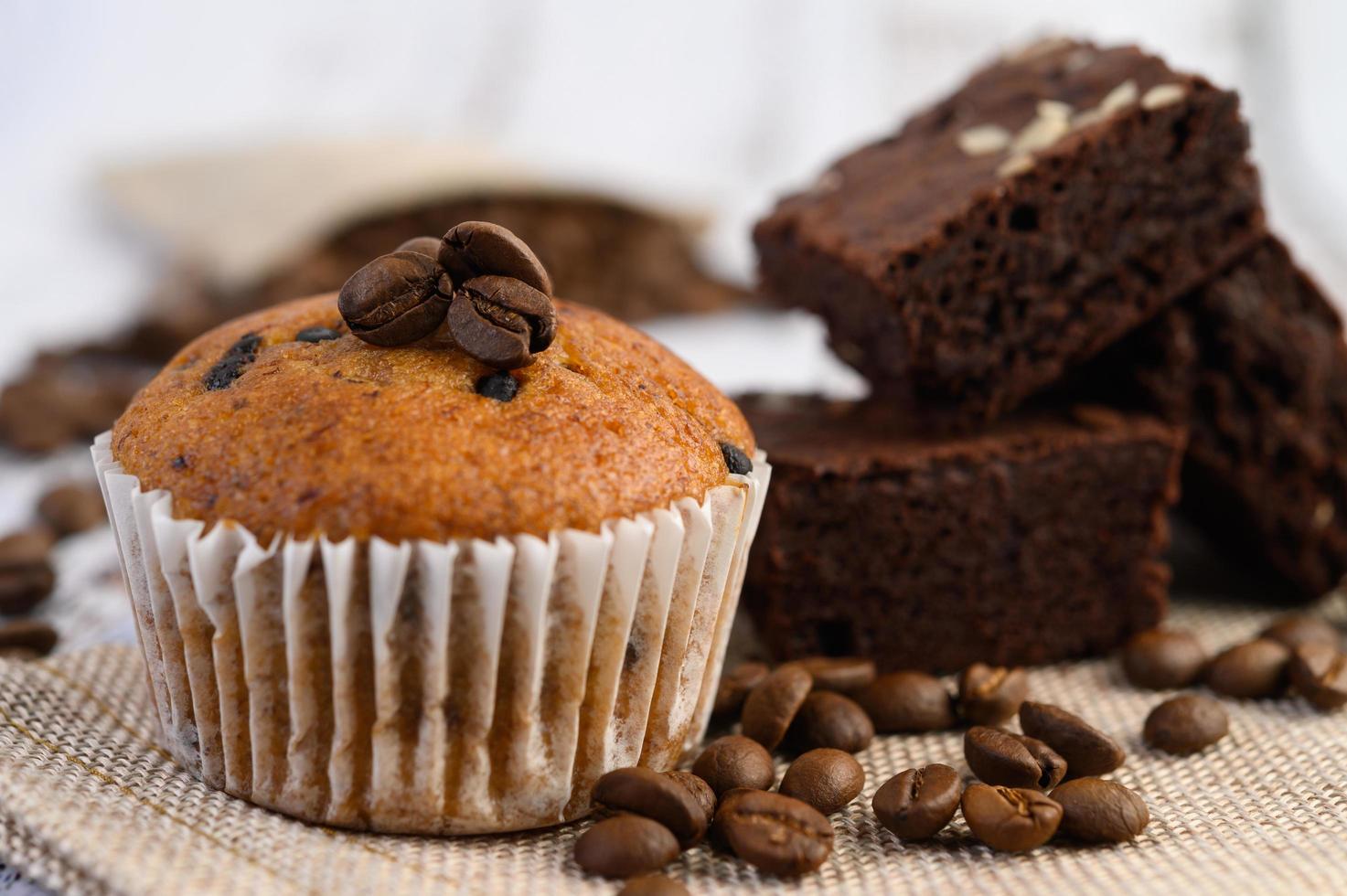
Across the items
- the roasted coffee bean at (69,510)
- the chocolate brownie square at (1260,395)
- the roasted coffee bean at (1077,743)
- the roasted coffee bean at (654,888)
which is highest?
the chocolate brownie square at (1260,395)

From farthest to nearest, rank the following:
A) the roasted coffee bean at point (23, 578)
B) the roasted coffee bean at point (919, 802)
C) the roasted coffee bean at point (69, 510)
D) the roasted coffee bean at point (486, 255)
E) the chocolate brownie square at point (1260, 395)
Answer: the roasted coffee bean at point (69, 510), the roasted coffee bean at point (23, 578), the chocolate brownie square at point (1260, 395), the roasted coffee bean at point (486, 255), the roasted coffee bean at point (919, 802)

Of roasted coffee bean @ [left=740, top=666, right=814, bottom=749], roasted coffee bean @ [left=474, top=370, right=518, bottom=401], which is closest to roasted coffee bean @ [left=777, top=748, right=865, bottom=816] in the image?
roasted coffee bean @ [left=740, top=666, right=814, bottom=749]

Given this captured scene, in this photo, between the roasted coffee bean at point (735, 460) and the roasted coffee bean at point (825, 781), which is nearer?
the roasted coffee bean at point (825, 781)

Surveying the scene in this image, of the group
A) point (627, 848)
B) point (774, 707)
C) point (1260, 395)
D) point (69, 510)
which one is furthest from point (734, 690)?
point (69, 510)

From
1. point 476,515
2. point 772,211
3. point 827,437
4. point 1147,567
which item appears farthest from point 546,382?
point 1147,567

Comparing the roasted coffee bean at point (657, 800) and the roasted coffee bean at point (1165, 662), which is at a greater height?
the roasted coffee bean at point (657, 800)

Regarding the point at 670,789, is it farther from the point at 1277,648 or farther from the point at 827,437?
the point at 1277,648

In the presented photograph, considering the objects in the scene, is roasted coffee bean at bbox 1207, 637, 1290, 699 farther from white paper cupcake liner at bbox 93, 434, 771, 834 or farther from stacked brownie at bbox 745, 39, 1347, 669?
white paper cupcake liner at bbox 93, 434, 771, 834

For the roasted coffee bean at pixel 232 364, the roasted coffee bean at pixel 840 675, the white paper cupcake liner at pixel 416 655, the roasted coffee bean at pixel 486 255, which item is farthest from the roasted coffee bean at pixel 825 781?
the roasted coffee bean at pixel 232 364

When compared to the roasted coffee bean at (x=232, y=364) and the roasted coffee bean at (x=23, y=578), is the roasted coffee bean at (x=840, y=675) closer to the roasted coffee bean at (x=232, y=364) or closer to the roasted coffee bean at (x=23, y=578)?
the roasted coffee bean at (x=232, y=364)
